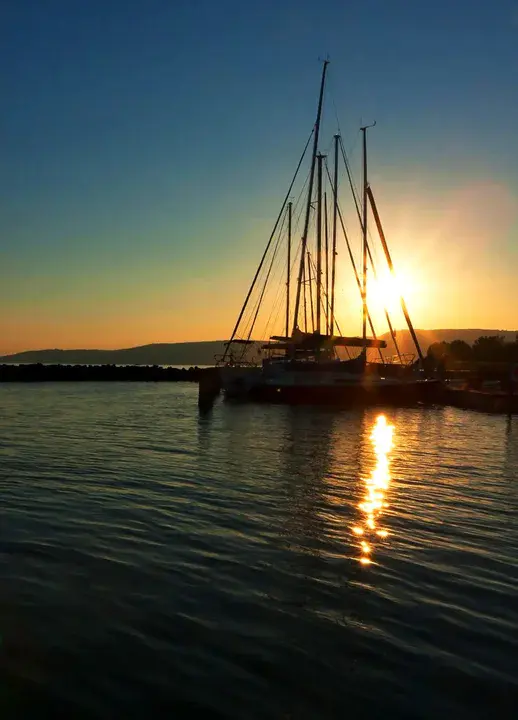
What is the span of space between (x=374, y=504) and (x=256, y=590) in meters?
5.84

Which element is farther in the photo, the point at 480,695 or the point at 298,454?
the point at 298,454

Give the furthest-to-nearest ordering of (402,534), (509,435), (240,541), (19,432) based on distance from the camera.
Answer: (509,435) < (19,432) < (402,534) < (240,541)

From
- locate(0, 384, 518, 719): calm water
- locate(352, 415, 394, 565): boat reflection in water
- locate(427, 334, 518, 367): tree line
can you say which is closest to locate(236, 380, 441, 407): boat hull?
locate(352, 415, 394, 565): boat reflection in water

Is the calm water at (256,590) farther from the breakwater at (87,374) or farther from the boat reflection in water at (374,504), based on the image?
the breakwater at (87,374)

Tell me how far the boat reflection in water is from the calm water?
0.06 m

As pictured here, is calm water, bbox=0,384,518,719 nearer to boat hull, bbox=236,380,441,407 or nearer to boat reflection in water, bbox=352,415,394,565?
boat reflection in water, bbox=352,415,394,565

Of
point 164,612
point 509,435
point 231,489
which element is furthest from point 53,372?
point 164,612

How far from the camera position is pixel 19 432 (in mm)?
25625

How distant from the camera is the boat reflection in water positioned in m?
10.3

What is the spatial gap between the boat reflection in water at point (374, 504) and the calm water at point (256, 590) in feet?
0.21

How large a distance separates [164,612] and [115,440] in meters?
17.2

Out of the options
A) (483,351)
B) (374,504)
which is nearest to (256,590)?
(374,504)

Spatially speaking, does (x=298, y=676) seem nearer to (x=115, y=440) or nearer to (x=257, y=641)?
(x=257, y=641)

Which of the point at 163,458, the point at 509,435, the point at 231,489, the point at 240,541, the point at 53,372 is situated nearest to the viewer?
the point at 240,541
